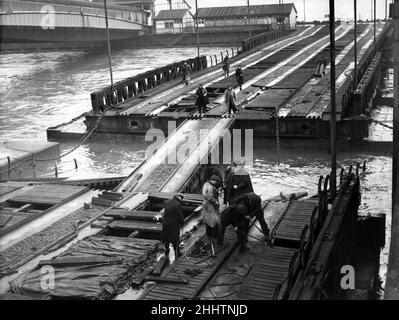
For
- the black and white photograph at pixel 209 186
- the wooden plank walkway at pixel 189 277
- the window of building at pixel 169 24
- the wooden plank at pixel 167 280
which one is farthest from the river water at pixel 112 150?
the window of building at pixel 169 24

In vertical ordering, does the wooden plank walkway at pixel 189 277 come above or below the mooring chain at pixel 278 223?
below

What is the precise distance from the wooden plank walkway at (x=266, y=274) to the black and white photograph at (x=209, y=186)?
35mm

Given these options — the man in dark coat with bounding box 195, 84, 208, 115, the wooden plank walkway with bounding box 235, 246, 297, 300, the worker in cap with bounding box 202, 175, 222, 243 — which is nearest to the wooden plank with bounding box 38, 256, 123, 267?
the worker in cap with bounding box 202, 175, 222, 243

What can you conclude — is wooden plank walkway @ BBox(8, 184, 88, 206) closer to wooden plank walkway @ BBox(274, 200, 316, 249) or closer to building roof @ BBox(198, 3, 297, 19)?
wooden plank walkway @ BBox(274, 200, 316, 249)

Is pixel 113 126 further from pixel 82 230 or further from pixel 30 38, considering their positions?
pixel 30 38

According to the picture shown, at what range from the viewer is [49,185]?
50.4 feet

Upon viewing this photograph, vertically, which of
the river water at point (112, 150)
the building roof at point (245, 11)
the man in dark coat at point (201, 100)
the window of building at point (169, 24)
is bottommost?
the river water at point (112, 150)

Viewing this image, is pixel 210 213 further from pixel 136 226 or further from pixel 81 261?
pixel 81 261

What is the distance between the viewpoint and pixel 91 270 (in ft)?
32.8

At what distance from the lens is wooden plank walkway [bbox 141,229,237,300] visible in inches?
355

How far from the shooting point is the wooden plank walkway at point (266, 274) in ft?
29.2

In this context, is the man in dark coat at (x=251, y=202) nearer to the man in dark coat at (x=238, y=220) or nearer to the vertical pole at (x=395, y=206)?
the man in dark coat at (x=238, y=220)
